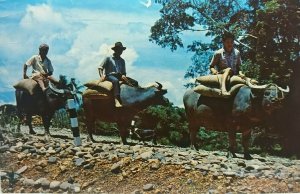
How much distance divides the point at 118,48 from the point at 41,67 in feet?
3.13

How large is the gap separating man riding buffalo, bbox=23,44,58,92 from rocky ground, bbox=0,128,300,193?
801 millimetres

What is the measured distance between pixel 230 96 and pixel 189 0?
1273 millimetres

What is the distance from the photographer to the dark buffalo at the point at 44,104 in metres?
7.73

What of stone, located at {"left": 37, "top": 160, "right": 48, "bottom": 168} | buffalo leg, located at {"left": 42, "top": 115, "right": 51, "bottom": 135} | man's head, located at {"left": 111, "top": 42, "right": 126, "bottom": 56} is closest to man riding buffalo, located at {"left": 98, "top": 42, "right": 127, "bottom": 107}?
man's head, located at {"left": 111, "top": 42, "right": 126, "bottom": 56}

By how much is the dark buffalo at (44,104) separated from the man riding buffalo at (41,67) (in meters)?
0.11

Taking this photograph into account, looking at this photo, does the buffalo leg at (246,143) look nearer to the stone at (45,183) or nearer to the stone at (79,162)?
the stone at (79,162)

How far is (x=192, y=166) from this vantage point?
23.9 feet

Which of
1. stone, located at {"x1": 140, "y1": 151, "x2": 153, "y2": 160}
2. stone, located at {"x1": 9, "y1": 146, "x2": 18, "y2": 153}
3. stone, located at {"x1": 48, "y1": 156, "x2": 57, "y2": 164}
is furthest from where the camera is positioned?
stone, located at {"x1": 9, "y1": 146, "x2": 18, "y2": 153}

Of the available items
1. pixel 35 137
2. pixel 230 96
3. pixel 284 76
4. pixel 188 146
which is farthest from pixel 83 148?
pixel 284 76

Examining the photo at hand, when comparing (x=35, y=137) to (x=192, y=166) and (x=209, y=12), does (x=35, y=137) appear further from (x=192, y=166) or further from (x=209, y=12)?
(x=209, y=12)

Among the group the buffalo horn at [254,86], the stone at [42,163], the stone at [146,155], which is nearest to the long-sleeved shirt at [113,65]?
the stone at [146,155]

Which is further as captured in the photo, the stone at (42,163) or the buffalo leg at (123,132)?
the buffalo leg at (123,132)

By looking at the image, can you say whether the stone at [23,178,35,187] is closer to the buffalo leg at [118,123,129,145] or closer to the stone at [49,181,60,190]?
the stone at [49,181,60,190]

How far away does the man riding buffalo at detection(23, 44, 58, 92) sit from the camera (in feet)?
24.7
